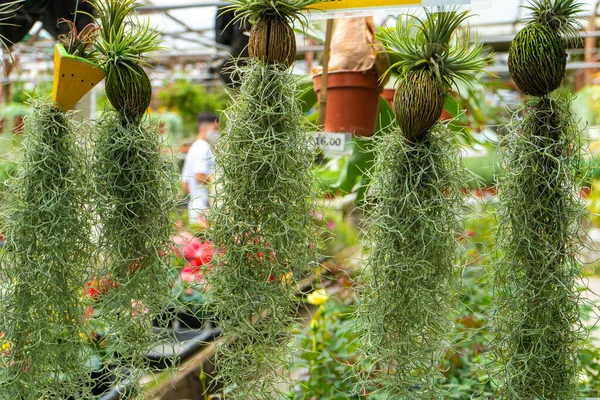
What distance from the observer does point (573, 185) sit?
1020 mm

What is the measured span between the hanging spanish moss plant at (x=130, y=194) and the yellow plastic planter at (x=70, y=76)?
0.12 ft

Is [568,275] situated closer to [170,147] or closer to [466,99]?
[170,147]

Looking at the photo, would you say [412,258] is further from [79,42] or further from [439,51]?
[79,42]

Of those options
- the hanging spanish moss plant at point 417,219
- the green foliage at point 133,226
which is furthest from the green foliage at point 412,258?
the green foliage at point 133,226

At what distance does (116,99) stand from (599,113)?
400cm

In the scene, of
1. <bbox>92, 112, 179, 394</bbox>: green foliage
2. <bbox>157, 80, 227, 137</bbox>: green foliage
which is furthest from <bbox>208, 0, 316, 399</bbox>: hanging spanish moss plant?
<bbox>157, 80, 227, 137</bbox>: green foliage

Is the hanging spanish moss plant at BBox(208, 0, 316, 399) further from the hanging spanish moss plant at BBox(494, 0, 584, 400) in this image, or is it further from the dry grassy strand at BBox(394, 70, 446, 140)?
the hanging spanish moss plant at BBox(494, 0, 584, 400)

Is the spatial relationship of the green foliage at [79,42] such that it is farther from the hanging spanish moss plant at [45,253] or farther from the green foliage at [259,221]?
the green foliage at [259,221]

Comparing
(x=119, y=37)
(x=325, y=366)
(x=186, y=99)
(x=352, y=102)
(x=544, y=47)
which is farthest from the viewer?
(x=186, y=99)

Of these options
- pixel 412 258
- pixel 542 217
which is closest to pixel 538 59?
pixel 542 217

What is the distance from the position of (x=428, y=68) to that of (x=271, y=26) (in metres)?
0.29

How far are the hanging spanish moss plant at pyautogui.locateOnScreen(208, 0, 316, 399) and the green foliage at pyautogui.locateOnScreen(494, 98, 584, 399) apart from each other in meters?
0.37

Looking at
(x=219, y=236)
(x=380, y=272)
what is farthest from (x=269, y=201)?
(x=380, y=272)

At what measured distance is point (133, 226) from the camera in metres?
1.08
